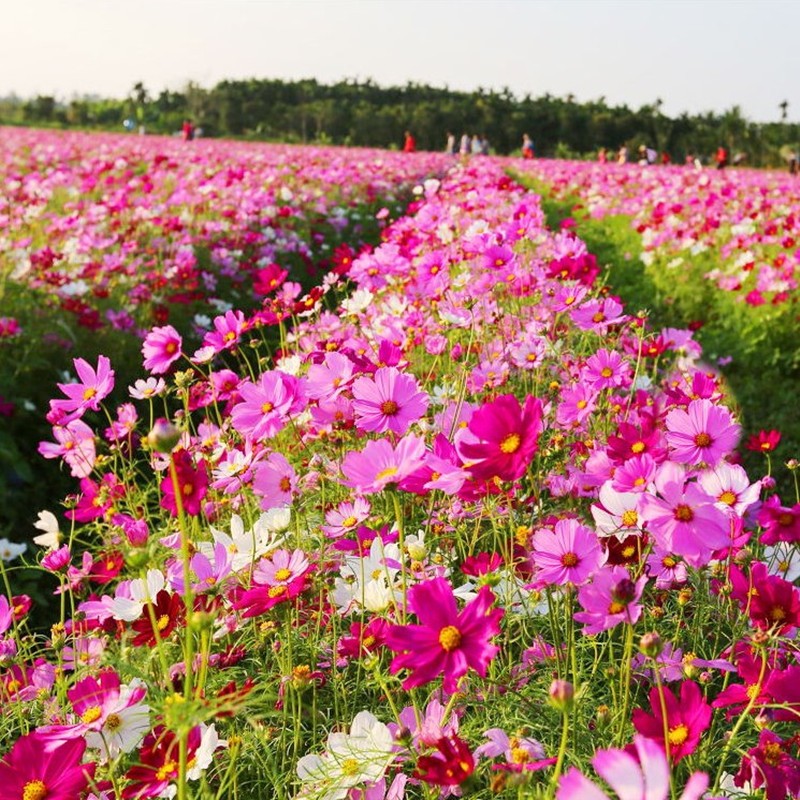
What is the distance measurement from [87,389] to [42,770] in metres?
0.86

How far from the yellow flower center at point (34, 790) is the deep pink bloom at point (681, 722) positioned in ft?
2.23

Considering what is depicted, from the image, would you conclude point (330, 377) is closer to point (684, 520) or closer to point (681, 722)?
point (684, 520)

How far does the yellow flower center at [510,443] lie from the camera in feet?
3.58

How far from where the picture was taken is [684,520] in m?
1.08

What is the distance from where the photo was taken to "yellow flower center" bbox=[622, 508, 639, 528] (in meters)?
1.23

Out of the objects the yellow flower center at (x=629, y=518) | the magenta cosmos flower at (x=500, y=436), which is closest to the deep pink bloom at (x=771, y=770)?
the yellow flower center at (x=629, y=518)

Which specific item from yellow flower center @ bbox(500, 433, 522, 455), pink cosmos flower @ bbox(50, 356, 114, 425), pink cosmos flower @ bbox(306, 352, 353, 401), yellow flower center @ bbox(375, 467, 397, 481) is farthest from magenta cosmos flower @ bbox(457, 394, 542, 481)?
pink cosmos flower @ bbox(50, 356, 114, 425)

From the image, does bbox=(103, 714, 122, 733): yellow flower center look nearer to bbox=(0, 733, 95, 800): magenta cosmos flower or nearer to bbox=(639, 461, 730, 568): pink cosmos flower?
bbox=(0, 733, 95, 800): magenta cosmos flower

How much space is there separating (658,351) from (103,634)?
59.9 inches

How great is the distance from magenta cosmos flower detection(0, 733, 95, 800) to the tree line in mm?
36313

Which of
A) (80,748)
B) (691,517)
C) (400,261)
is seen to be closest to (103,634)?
(80,748)

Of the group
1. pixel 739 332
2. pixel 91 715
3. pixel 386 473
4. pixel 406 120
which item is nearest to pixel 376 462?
pixel 386 473

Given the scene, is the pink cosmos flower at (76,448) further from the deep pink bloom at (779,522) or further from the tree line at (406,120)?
the tree line at (406,120)

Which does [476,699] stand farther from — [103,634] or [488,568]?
[103,634]
